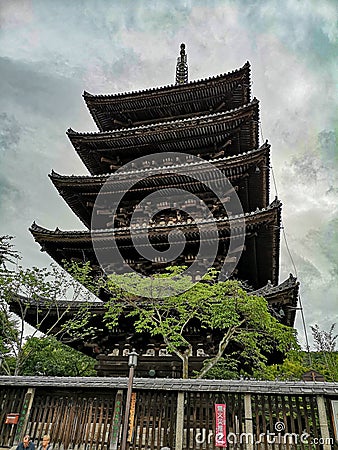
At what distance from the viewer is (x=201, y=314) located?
12.5 metres

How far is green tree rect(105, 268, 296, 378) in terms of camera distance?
1205cm

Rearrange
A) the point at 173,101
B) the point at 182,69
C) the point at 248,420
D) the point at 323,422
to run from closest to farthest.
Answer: the point at 323,422 → the point at 248,420 → the point at 173,101 → the point at 182,69

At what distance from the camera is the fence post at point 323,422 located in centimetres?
812

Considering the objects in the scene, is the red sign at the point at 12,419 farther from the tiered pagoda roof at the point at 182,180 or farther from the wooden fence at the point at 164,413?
the tiered pagoda roof at the point at 182,180

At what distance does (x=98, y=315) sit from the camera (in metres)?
14.0

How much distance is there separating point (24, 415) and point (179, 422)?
3610mm

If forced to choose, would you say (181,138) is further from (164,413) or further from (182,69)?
(164,413)

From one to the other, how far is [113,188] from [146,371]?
8358 millimetres

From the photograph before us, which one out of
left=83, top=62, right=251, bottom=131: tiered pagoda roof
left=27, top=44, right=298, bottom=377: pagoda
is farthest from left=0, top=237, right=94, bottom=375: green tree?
left=83, top=62, right=251, bottom=131: tiered pagoda roof

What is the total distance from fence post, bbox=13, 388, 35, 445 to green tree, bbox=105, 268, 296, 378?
13.0 feet

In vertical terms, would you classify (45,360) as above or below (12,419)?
above

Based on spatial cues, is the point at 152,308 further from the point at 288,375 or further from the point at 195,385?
the point at 288,375

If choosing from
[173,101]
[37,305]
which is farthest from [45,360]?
[173,101]

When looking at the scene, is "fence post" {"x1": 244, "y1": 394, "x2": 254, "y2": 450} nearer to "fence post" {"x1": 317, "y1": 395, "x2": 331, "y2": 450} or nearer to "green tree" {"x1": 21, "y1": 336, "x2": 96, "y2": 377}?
"fence post" {"x1": 317, "y1": 395, "x2": 331, "y2": 450}
